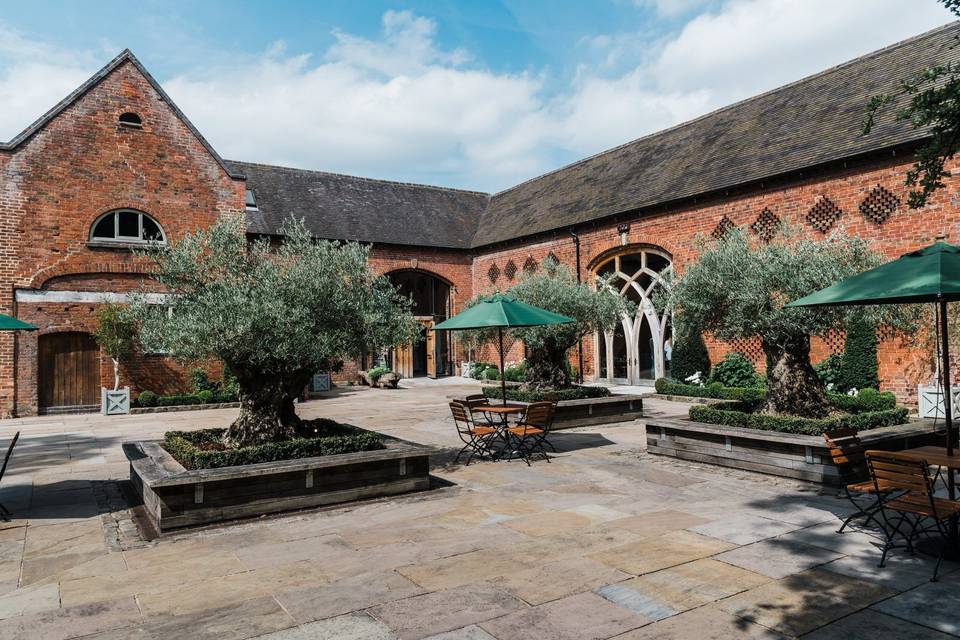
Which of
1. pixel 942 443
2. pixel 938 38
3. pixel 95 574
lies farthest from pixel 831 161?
pixel 95 574

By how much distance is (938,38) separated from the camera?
619 inches

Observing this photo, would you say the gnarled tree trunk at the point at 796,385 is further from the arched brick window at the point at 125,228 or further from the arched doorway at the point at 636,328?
the arched brick window at the point at 125,228

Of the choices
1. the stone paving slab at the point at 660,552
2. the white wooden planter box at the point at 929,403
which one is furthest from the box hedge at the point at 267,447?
the white wooden planter box at the point at 929,403

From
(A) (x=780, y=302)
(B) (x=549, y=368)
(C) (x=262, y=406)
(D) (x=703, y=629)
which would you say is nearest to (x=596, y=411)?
(B) (x=549, y=368)

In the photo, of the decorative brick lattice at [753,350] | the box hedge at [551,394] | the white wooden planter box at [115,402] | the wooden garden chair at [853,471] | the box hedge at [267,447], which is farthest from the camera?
the decorative brick lattice at [753,350]

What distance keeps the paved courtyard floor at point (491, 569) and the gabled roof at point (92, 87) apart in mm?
11889

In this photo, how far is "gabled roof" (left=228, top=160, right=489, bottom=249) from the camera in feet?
79.3

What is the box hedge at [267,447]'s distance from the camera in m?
6.70

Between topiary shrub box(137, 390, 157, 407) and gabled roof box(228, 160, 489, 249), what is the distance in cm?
726

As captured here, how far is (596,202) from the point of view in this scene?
22062 mm

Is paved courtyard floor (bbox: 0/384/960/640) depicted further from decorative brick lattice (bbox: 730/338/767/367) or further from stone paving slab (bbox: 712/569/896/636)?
decorative brick lattice (bbox: 730/338/767/367)

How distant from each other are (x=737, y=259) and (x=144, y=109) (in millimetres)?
16164

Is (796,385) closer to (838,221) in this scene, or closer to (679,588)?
(679,588)

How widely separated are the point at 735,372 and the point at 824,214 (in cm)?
438
